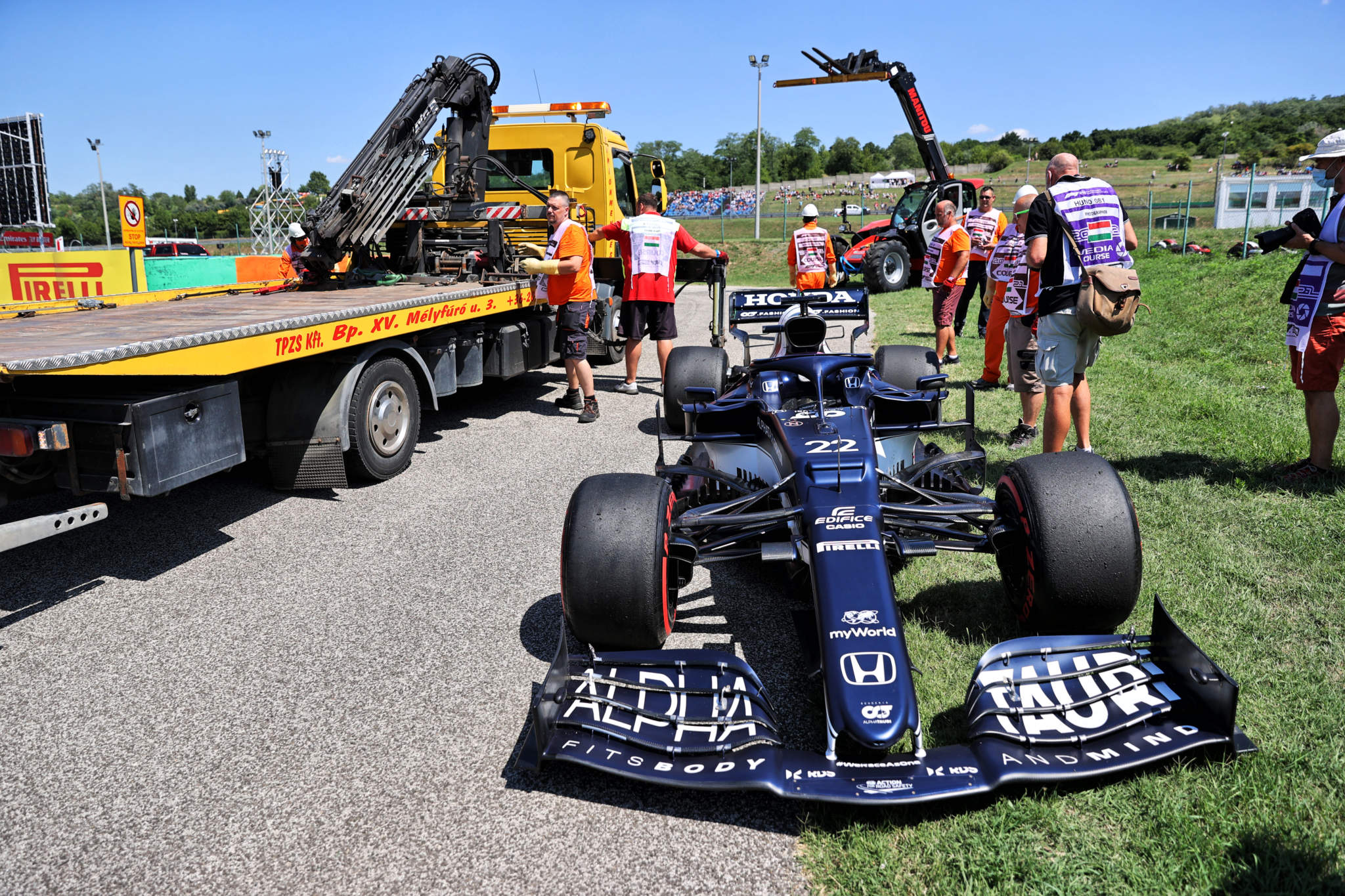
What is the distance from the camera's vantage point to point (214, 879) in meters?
2.21

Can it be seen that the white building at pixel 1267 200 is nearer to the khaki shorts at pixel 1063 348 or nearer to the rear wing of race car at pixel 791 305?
the khaki shorts at pixel 1063 348

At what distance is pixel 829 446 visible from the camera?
10.9ft

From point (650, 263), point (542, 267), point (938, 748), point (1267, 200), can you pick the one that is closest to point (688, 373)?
point (542, 267)

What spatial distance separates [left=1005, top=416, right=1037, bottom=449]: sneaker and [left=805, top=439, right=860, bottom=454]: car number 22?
3.08 m

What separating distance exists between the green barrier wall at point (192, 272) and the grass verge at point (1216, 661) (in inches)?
530

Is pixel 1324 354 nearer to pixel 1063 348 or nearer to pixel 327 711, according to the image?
pixel 1063 348

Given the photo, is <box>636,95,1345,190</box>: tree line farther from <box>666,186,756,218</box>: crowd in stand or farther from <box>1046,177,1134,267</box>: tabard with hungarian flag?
<box>1046,177,1134,267</box>: tabard with hungarian flag

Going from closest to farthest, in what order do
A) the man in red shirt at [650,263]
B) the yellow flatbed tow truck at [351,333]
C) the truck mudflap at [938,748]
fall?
the truck mudflap at [938,748] < the yellow flatbed tow truck at [351,333] < the man in red shirt at [650,263]

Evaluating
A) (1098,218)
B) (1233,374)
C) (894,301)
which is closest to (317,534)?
(1098,218)

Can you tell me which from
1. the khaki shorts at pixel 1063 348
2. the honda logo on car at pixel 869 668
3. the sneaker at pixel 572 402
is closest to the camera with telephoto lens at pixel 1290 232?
the khaki shorts at pixel 1063 348

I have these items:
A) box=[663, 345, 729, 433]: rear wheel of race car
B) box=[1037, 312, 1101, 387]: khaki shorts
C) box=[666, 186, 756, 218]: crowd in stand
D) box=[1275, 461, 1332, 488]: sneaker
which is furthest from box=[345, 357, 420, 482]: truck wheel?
box=[666, 186, 756, 218]: crowd in stand

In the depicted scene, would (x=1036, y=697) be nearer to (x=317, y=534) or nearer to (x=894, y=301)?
(x=317, y=534)

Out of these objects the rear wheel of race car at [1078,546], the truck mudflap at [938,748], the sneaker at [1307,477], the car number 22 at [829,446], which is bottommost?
the truck mudflap at [938,748]

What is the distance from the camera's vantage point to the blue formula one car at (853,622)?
231 cm
